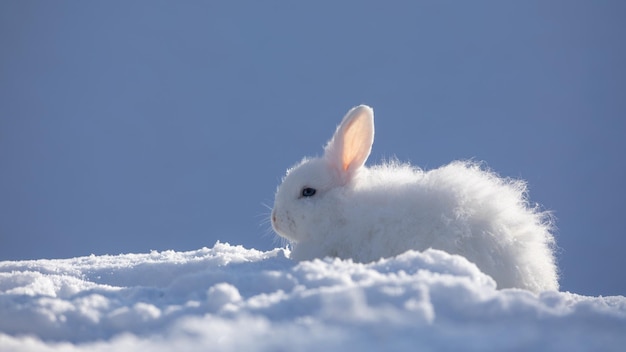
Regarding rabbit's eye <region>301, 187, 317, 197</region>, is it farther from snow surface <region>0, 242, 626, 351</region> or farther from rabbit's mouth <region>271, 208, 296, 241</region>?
snow surface <region>0, 242, 626, 351</region>

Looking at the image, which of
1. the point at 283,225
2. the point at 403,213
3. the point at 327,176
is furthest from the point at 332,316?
the point at 283,225

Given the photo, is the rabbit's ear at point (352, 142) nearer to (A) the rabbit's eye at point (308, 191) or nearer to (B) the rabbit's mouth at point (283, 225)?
(A) the rabbit's eye at point (308, 191)

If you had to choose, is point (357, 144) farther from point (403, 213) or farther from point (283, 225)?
point (403, 213)

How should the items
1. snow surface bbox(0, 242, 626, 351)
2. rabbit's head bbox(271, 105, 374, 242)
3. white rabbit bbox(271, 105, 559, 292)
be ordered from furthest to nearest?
1. rabbit's head bbox(271, 105, 374, 242)
2. white rabbit bbox(271, 105, 559, 292)
3. snow surface bbox(0, 242, 626, 351)

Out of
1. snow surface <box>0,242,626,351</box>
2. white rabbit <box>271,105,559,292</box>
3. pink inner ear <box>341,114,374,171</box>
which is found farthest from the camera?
pink inner ear <box>341,114,374,171</box>

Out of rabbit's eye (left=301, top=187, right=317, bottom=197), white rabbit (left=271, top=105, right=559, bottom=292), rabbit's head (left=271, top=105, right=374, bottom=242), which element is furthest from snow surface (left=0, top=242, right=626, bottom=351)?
rabbit's eye (left=301, top=187, right=317, bottom=197)

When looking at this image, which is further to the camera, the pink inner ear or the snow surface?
the pink inner ear

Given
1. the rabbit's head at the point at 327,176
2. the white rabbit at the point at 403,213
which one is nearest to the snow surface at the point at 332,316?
the white rabbit at the point at 403,213
